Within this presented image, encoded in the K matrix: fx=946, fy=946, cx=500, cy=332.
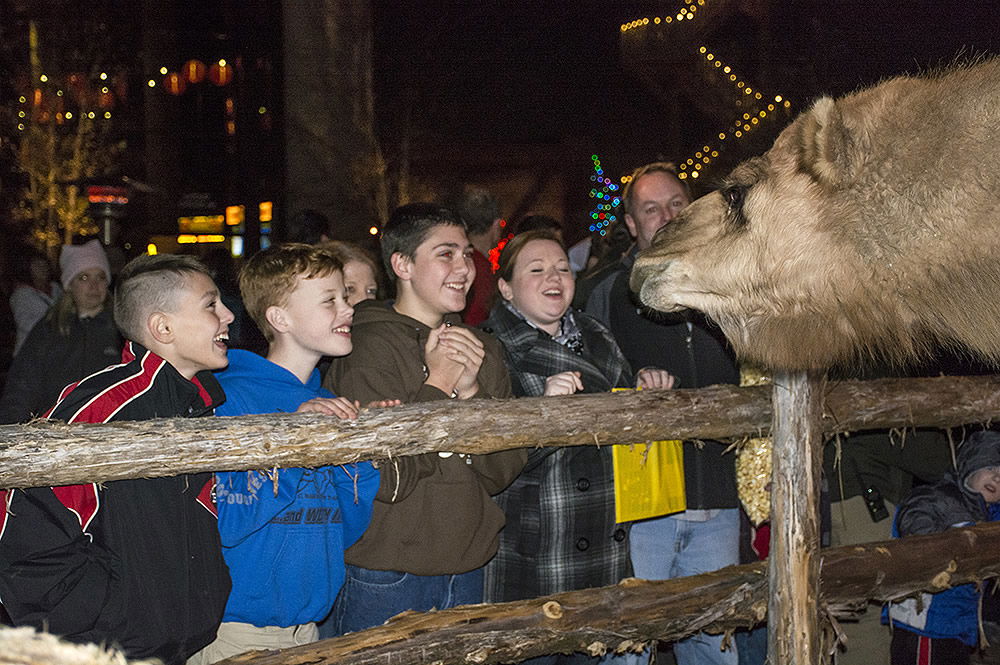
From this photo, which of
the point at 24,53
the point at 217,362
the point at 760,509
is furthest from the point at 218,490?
the point at 24,53

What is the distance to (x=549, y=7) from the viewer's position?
2459cm

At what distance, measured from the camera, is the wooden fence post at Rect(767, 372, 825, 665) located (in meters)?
3.84

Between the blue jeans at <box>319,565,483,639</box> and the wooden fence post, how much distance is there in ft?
4.30

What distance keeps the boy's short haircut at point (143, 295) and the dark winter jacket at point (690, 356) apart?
6.75 ft

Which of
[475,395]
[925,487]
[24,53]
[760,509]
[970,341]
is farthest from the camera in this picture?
[24,53]

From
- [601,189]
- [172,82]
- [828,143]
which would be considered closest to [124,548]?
[828,143]

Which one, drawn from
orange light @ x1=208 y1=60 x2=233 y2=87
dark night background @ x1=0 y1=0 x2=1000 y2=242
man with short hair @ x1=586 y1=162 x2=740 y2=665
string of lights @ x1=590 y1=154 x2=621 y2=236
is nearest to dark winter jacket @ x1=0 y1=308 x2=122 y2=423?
man with short hair @ x1=586 y1=162 x2=740 y2=665

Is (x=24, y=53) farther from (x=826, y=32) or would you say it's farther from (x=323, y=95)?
(x=826, y=32)

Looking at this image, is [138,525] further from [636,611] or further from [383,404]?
[636,611]

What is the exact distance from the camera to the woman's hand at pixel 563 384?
3.93m

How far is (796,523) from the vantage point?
12.7 feet

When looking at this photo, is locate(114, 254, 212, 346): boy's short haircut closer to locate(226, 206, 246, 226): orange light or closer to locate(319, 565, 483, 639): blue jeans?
locate(319, 565, 483, 639): blue jeans

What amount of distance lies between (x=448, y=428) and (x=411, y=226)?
3.97 feet

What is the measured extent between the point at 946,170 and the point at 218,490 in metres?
2.59
